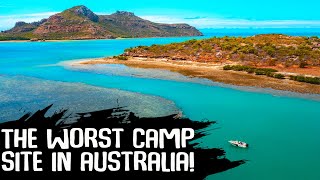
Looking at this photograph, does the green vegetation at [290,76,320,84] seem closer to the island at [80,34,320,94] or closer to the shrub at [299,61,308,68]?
the island at [80,34,320,94]

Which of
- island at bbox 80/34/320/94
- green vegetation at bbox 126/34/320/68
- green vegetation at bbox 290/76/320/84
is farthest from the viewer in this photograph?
Answer: green vegetation at bbox 126/34/320/68

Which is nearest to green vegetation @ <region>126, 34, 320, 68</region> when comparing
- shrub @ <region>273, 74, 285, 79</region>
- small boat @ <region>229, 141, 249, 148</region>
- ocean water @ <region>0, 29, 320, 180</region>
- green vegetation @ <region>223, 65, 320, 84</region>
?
green vegetation @ <region>223, 65, 320, 84</region>

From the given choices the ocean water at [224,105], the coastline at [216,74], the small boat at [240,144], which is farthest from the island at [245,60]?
the small boat at [240,144]

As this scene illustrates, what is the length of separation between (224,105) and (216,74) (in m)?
24.1

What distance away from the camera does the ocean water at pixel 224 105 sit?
2545 centimetres

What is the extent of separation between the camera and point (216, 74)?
216ft

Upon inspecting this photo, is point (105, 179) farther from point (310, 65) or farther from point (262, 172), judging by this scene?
point (310, 65)

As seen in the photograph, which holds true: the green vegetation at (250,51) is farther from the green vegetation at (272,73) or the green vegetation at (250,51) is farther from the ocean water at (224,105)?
the ocean water at (224,105)

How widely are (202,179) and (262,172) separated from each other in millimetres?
4345

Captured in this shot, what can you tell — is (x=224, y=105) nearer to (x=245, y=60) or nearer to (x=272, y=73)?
(x=272, y=73)

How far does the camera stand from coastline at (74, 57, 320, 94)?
5247 centimetres

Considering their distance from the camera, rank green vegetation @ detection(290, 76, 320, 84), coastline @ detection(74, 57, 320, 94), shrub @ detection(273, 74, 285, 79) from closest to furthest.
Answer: coastline @ detection(74, 57, 320, 94)
green vegetation @ detection(290, 76, 320, 84)
shrub @ detection(273, 74, 285, 79)

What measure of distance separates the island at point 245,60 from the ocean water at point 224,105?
5834 millimetres

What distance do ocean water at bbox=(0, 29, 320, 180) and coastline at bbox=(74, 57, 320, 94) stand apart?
3103mm
